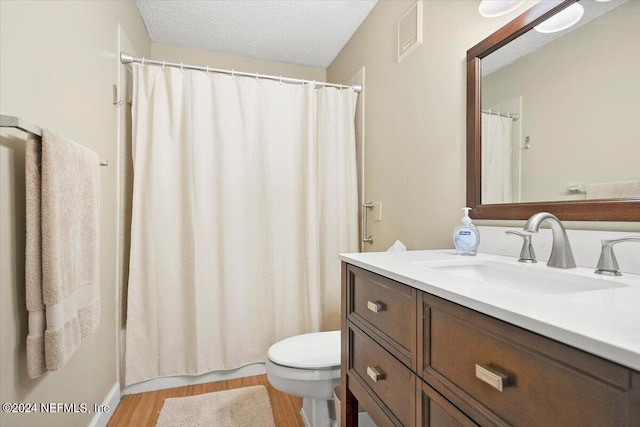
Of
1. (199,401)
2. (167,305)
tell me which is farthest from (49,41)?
(199,401)

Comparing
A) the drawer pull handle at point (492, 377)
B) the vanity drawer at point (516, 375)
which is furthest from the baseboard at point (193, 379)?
the drawer pull handle at point (492, 377)

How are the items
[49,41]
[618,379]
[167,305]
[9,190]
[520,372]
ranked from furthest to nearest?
1. [167,305]
2. [49,41]
3. [9,190]
4. [520,372]
5. [618,379]

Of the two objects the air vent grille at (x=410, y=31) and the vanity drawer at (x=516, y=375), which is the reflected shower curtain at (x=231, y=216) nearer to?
the air vent grille at (x=410, y=31)

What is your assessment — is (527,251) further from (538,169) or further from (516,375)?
(516,375)

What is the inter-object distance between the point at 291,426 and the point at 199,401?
590 millimetres

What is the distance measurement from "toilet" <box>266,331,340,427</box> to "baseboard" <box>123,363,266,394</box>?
0.64 meters

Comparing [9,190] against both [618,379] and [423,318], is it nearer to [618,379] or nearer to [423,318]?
[423,318]

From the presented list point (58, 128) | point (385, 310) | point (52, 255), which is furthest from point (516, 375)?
point (58, 128)

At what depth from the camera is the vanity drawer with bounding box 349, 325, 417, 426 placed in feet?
2.52

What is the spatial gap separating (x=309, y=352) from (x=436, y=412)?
91 cm

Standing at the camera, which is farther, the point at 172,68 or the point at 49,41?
the point at 172,68

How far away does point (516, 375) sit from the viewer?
0.50 metres

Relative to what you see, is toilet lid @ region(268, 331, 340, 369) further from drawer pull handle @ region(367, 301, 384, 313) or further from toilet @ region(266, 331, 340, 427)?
drawer pull handle @ region(367, 301, 384, 313)

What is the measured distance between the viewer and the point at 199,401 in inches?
70.9
